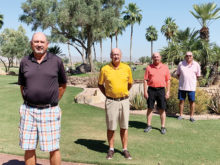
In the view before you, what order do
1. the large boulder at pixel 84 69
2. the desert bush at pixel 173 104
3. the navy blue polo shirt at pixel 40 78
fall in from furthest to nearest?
the large boulder at pixel 84 69
the desert bush at pixel 173 104
the navy blue polo shirt at pixel 40 78

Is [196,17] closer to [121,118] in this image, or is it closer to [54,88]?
[121,118]

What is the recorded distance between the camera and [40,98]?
107 inches

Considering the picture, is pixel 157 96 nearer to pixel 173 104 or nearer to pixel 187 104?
pixel 173 104

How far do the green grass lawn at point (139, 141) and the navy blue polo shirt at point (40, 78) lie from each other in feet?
5.04

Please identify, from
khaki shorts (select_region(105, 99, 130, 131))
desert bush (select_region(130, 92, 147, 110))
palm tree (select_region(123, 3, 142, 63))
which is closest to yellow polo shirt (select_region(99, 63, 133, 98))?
khaki shorts (select_region(105, 99, 130, 131))

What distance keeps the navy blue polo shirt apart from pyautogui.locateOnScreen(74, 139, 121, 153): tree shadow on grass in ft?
6.19

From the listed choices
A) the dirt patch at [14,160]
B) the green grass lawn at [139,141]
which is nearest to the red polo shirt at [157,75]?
the green grass lawn at [139,141]

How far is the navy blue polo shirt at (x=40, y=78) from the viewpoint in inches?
105

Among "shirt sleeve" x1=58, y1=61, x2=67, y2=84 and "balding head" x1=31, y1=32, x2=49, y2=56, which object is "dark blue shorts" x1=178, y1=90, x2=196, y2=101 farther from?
"balding head" x1=31, y1=32, x2=49, y2=56

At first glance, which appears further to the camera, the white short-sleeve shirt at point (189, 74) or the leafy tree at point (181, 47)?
the leafy tree at point (181, 47)

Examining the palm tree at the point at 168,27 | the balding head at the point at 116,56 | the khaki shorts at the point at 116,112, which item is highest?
the palm tree at the point at 168,27

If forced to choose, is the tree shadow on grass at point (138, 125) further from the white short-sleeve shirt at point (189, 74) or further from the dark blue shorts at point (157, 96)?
the white short-sleeve shirt at point (189, 74)

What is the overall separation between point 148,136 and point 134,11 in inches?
2052

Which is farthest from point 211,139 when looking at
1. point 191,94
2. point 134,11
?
point 134,11
